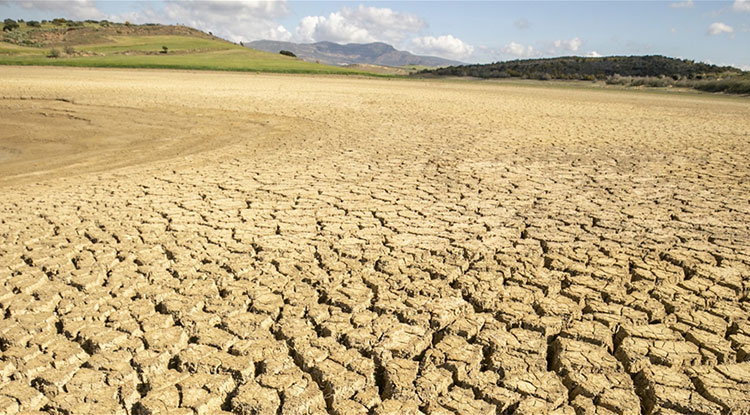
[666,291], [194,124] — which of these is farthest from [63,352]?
[194,124]

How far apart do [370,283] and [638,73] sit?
4219 cm

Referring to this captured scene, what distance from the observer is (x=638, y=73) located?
129ft

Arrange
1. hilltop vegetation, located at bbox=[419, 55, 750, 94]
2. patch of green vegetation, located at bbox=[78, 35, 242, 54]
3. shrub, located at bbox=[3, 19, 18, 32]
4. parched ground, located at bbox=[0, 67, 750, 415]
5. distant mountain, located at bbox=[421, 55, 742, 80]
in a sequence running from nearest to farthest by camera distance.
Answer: parched ground, located at bbox=[0, 67, 750, 415] < hilltop vegetation, located at bbox=[419, 55, 750, 94] < distant mountain, located at bbox=[421, 55, 742, 80] < patch of green vegetation, located at bbox=[78, 35, 242, 54] < shrub, located at bbox=[3, 19, 18, 32]

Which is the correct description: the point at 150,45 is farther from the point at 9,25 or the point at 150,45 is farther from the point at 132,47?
the point at 9,25

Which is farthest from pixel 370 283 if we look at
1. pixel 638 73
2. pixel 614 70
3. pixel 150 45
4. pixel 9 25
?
pixel 9 25

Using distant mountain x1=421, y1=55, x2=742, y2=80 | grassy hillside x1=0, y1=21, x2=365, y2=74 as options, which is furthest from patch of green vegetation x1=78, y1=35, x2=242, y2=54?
distant mountain x1=421, y1=55, x2=742, y2=80

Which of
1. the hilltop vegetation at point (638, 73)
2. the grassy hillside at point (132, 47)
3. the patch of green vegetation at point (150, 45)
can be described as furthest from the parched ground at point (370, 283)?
the patch of green vegetation at point (150, 45)

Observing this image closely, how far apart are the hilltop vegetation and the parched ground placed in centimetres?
2464

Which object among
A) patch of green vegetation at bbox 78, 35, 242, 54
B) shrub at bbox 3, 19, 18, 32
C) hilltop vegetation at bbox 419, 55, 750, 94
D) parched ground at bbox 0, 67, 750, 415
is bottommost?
parched ground at bbox 0, 67, 750, 415

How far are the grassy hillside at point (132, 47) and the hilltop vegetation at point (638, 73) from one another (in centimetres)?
1040

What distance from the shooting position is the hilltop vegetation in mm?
29031

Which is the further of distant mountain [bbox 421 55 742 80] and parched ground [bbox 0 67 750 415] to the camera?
distant mountain [bbox 421 55 742 80]

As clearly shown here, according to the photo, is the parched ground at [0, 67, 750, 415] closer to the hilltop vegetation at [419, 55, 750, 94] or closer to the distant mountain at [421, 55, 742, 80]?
the hilltop vegetation at [419, 55, 750, 94]

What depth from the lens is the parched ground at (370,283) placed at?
2.38 metres
